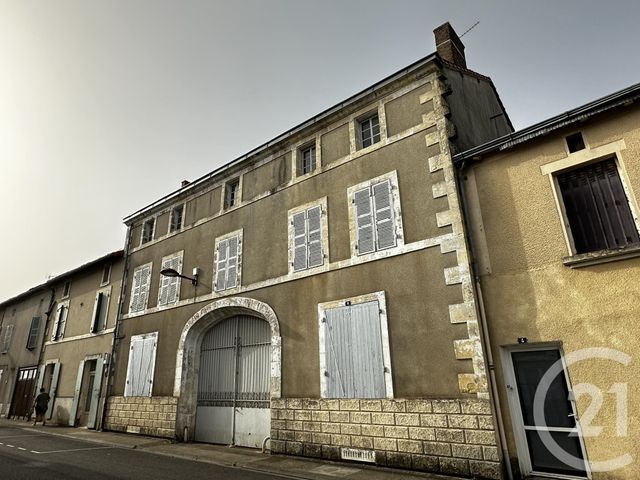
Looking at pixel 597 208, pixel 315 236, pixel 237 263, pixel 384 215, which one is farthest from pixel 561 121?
pixel 237 263

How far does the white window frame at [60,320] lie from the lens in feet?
55.5

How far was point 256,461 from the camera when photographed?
298 inches

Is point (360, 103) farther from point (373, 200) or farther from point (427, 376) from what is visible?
point (427, 376)

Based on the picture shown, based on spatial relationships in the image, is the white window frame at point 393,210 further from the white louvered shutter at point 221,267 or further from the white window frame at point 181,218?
the white window frame at point 181,218

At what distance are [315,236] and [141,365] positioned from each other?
7448mm

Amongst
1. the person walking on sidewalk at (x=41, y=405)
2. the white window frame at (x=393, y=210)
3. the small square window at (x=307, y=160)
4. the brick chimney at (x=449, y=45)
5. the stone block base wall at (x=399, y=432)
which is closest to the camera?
the stone block base wall at (x=399, y=432)

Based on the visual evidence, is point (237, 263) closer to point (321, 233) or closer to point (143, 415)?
point (321, 233)

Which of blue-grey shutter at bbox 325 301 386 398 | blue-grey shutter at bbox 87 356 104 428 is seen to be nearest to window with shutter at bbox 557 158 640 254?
blue-grey shutter at bbox 325 301 386 398

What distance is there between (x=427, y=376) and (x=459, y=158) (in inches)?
157

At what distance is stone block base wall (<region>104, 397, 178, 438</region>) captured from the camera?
10.6m

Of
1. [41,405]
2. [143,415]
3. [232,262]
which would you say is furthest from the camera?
[41,405]

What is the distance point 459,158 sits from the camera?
7301mm

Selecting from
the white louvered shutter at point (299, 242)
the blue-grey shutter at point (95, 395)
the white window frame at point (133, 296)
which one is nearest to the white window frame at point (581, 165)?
the white louvered shutter at point (299, 242)

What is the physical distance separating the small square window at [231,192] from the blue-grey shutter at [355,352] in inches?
214
